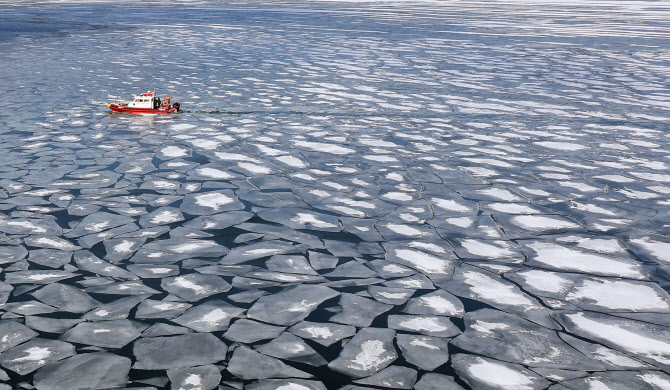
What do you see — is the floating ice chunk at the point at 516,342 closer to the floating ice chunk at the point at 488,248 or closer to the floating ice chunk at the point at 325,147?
the floating ice chunk at the point at 488,248

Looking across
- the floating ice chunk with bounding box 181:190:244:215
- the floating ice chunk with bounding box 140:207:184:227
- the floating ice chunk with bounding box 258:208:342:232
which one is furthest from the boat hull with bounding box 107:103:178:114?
the floating ice chunk with bounding box 258:208:342:232

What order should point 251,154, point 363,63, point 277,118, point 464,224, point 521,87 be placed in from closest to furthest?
1. point 464,224
2. point 251,154
3. point 277,118
4. point 521,87
5. point 363,63

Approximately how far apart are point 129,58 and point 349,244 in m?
9.16

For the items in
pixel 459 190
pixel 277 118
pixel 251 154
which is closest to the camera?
pixel 459 190

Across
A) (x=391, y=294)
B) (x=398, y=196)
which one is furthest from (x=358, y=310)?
(x=398, y=196)

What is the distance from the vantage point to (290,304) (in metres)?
3.72

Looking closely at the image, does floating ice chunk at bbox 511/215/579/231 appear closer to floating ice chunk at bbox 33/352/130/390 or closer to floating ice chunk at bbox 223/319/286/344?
floating ice chunk at bbox 223/319/286/344

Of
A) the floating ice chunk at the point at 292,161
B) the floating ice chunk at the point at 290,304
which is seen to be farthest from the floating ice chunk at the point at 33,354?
the floating ice chunk at the point at 292,161

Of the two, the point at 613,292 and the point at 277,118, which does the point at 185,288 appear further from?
the point at 277,118

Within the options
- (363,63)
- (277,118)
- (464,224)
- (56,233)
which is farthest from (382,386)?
(363,63)

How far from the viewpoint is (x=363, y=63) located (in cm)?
1247

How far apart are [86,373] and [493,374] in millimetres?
1741

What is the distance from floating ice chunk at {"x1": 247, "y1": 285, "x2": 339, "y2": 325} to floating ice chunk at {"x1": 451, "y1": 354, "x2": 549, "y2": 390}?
2.73ft

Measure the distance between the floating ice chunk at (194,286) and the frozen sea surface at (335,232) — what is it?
2 cm
